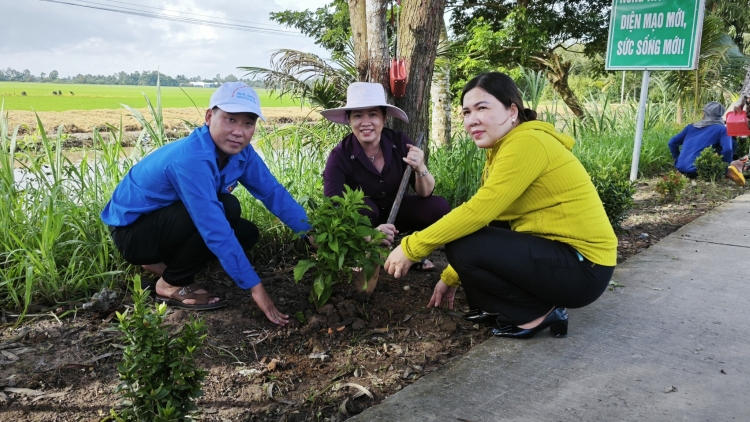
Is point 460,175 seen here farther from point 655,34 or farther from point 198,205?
point 655,34

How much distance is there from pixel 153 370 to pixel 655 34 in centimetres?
692

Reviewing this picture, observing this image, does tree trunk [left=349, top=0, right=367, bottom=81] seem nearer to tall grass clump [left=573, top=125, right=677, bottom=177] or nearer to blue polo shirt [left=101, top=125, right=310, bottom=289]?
blue polo shirt [left=101, top=125, right=310, bottom=289]

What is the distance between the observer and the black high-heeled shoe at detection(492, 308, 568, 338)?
277cm

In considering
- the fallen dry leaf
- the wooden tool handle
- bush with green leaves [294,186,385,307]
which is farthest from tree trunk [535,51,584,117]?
the fallen dry leaf

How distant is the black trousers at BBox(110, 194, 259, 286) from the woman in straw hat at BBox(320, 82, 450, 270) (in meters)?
0.85

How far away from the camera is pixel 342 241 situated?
2.62 m

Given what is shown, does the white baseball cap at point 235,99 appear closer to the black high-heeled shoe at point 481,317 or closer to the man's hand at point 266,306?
the man's hand at point 266,306

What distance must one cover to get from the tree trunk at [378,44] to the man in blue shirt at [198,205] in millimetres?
1490

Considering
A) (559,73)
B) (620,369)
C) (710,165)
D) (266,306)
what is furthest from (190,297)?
(559,73)

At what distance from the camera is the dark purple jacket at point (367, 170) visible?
3395mm

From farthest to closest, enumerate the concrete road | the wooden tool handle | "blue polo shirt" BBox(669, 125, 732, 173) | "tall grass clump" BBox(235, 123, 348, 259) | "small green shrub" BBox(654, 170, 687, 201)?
"blue polo shirt" BBox(669, 125, 732, 173) → "small green shrub" BBox(654, 170, 687, 201) → "tall grass clump" BBox(235, 123, 348, 259) → the wooden tool handle → the concrete road

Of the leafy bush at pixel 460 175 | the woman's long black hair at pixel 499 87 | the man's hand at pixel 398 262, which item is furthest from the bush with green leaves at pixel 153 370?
the leafy bush at pixel 460 175

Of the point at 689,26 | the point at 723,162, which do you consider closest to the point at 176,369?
the point at 689,26

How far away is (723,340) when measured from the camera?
9.12 feet
